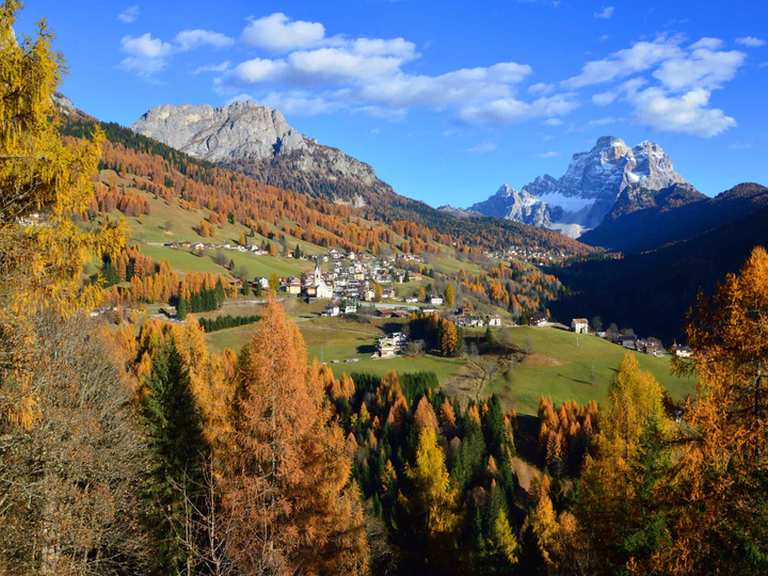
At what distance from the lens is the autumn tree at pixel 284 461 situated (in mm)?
14273

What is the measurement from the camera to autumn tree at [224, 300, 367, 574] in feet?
46.8

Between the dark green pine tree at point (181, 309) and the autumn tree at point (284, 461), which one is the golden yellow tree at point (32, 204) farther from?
the dark green pine tree at point (181, 309)

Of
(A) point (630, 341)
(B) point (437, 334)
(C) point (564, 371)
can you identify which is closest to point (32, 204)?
(C) point (564, 371)

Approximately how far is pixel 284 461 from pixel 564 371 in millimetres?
97447

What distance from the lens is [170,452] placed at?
20797 millimetres

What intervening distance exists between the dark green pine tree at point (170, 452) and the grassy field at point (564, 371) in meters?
73.3

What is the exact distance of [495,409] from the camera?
246 ft

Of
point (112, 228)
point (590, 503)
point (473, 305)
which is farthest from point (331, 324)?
point (112, 228)

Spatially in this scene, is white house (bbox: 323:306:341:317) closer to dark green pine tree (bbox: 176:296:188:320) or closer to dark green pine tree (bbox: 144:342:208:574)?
dark green pine tree (bbox: 176:296:188:320)

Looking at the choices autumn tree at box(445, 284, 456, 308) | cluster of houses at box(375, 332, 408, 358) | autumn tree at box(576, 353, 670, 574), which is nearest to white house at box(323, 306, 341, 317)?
cluster of houses at box(375, 332, 408, 358)

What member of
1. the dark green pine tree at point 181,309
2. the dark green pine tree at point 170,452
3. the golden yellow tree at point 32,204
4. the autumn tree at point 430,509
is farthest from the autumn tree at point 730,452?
the dark green pine tree at point 181,309

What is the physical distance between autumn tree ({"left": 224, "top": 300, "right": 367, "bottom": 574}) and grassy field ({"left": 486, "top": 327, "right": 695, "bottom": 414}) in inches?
3010

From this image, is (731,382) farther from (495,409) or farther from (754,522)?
(495,409)

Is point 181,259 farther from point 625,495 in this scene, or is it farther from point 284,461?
point 625,495
